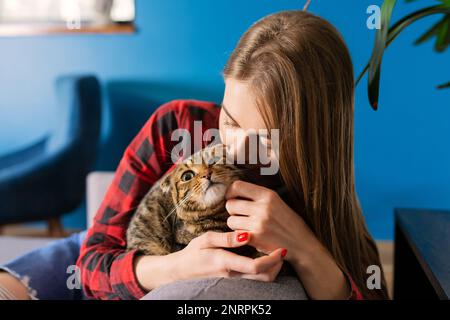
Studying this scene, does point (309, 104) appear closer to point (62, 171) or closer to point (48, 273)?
point (48, 273)

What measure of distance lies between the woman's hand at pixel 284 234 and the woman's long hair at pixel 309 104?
3 centimetres

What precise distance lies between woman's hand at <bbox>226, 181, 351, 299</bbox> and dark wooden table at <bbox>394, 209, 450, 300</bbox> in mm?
138

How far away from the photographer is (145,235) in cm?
60

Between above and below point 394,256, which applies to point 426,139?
above

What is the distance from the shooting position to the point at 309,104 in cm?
52

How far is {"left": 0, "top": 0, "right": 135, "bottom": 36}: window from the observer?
1.30m

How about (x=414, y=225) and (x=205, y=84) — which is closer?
(x=414, y=225)

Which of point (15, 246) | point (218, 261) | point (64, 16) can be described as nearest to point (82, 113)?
point (64, 16)

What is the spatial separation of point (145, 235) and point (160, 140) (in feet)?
0.48

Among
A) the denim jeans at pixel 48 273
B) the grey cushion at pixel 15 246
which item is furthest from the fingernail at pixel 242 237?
the grey cushion at pixel 15 246

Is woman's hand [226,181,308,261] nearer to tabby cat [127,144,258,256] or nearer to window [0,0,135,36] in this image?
tabby cat [127,144,258,256]
